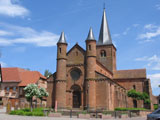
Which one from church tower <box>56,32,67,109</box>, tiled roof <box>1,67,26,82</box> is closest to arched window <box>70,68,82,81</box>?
church tower <box>56,32,67,109</box>

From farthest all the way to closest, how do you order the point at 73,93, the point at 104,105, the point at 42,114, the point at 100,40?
the point at 100,40 < the point at 73,93 < the point at 104,105 < the point at 42,114

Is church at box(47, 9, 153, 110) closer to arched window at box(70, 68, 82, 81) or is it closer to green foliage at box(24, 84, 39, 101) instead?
arched window at box(70, 68, 82, 81)

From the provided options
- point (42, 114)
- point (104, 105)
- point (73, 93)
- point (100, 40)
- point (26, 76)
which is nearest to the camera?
point (42, 114)

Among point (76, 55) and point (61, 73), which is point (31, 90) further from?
point (76, 55)

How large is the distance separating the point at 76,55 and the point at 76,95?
809 cm

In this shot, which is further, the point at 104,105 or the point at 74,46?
the point at 74,46

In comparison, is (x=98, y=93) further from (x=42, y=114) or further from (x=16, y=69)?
(x=16, y=69)

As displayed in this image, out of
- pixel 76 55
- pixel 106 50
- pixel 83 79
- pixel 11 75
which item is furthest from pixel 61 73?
pixel 106 50

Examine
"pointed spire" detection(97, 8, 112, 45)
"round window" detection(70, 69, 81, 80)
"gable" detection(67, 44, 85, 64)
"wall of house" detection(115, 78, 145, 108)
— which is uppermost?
"pointed spire" detection(97, 8, 112, 45)

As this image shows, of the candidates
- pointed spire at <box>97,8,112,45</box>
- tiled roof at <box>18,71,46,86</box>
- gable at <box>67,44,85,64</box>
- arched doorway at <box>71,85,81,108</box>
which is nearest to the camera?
arched doorway at <box>71,85,81,108</box>

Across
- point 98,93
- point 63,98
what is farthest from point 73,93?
point 98,93

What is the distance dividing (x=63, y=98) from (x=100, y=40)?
2774 cm

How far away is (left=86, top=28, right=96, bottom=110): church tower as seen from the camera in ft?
124

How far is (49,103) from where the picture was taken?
41500 millimetres
